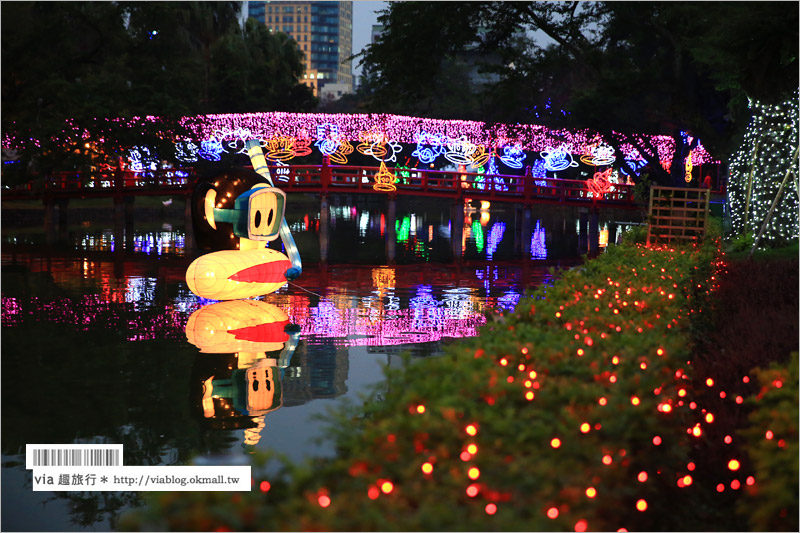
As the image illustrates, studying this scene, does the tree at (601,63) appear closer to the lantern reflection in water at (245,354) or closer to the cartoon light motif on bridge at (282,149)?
the cartoon light motif on bridge at (282,149)

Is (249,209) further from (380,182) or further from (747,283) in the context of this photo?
(380,182)

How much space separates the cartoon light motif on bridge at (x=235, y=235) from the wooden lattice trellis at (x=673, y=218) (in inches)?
272

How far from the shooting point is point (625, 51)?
30.2 m

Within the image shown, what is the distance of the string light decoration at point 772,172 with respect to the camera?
15078 mm

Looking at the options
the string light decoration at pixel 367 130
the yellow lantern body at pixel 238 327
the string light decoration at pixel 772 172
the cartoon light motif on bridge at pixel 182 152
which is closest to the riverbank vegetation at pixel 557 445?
the yellow lantern body at pixel 238 327

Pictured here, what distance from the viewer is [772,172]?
638 inches

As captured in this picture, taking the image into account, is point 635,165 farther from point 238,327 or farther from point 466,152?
point 238,327

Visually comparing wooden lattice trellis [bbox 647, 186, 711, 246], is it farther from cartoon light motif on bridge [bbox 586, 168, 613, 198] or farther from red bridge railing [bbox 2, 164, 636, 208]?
cartoon light motif on bridge [bbox 586, 168, 613, 198]

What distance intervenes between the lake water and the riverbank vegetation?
775 millimetres

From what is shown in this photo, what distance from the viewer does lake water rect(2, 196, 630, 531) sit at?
828 cm

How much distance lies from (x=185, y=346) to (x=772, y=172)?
427 inches

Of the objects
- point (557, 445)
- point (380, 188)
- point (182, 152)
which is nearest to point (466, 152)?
point (380, 188)

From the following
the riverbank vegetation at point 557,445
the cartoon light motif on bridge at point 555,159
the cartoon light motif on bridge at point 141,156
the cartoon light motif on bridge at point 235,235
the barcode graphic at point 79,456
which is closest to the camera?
the riverbank vegetation at point 557,445

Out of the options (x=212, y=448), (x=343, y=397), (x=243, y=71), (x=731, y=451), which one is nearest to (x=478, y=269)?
(x=343, y=397)
